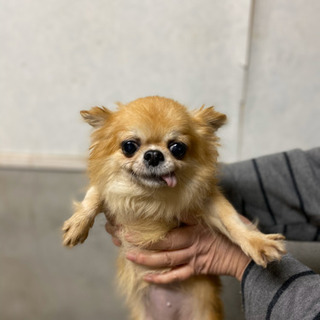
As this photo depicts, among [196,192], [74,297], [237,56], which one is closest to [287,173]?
[196,192]

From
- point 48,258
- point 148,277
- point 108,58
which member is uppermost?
point 108,58

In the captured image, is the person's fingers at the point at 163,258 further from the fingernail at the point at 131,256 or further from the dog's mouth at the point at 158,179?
the dog's mouth at the point at 158,179

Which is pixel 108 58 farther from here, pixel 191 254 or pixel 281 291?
pixel 281 291

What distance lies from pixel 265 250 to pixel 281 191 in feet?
1.23

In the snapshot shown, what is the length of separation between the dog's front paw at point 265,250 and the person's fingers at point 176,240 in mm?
177

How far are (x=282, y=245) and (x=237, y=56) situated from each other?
77 cm

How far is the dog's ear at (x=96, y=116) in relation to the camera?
87cm

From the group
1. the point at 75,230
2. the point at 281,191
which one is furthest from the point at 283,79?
the point at 75,230

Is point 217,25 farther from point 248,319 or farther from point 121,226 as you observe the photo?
point 248,319

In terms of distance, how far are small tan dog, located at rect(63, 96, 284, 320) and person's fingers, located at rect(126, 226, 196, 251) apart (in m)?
0.02

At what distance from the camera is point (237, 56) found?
4.16 ft

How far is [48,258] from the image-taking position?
1.63 meters

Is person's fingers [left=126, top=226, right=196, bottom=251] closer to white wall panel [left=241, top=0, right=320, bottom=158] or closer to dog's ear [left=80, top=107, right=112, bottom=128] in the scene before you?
dog's ear [left=80, top=107, right=112, bottom=128]

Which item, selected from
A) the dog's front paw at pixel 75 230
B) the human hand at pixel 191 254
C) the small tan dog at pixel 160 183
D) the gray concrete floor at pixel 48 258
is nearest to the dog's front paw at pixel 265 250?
the small tan dog at pixel 160 183
